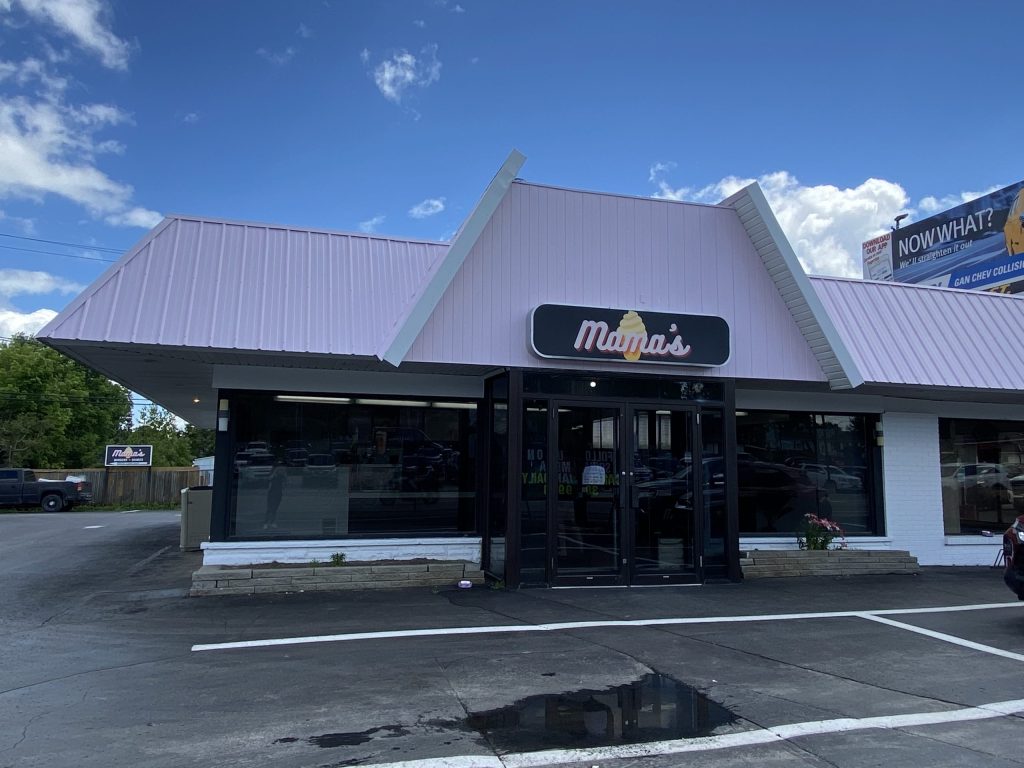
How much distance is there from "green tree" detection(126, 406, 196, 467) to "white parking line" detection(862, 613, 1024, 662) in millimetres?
50684

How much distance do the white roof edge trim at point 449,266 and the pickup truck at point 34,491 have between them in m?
27.8

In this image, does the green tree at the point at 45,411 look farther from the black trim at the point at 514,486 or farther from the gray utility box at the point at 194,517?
the black trim at the point at 514,486

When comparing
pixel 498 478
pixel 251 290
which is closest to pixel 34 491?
pixel 251 290

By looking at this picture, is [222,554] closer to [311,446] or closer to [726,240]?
[311,446]

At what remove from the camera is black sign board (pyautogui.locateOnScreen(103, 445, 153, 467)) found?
3644 cm

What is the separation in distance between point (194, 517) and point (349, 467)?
585 centimetres

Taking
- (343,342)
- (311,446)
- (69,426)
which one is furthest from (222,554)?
(69,426)

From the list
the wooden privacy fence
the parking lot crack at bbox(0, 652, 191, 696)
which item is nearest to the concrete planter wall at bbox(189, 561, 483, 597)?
the parking lot crack at bbox(0, 652, 191, 696)

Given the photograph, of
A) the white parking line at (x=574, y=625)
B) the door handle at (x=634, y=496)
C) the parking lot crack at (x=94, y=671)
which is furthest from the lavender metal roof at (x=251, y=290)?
the door handle at (x=634, y=496)

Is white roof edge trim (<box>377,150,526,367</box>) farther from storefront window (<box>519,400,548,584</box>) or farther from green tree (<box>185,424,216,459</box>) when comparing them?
green tree (<box>185,424,216,459</box>)

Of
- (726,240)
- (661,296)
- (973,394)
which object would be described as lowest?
(973,394)

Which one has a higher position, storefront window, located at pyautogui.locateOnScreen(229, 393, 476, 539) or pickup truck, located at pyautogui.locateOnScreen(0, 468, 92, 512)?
storefront window, located at pyautogui.locateOnScreen(229, 393, 476, 539)

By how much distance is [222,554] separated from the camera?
10.3 metres

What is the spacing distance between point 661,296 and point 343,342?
4548 millimetres
